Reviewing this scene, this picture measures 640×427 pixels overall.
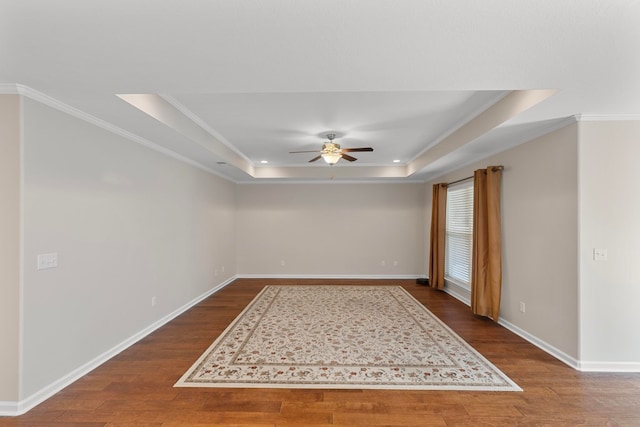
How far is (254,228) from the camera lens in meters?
7.11

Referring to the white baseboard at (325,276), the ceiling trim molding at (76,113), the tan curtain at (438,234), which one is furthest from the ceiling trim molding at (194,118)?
the tan curtain at (438,234)

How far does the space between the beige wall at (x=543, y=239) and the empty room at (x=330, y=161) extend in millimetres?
24

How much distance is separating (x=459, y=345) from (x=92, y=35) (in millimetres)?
4202

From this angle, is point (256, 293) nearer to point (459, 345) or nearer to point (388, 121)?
point (459, 345)

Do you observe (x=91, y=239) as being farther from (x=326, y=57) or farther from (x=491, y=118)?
(x=491, y=118)

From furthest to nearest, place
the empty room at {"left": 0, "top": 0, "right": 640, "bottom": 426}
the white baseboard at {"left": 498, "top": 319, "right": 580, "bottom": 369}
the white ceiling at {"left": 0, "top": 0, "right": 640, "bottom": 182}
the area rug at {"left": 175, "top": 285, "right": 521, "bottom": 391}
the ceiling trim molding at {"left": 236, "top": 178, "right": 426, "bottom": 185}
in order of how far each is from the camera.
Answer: the ceiling trim molding at {"left": 236, "top": 178, "right": 426, "bottom": 185} < the white baseboard at {"left": 498, "top": 319, "right": 580, "bottom": 369} < the area rug at {"left": 175, "top": 285, "right": 521, "bottom": 391} < the empty room at {"left": 0, "top": 0, "right": 640, "bottom": 426} < the white ceiling at {"left": 0, "top": 0, "right": 640, "bottom": 182}

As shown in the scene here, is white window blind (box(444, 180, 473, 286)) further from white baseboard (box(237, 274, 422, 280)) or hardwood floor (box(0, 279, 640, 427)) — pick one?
hardwood floor (box(0, 279, 640, 427))

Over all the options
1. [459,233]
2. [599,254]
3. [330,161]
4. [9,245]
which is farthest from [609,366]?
[9,245]

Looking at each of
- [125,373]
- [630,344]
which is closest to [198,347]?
[125,373]

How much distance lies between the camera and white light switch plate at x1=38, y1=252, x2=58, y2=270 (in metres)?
2.28

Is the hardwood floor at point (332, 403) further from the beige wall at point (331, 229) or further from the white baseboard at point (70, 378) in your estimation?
the beige wall at point (331, 229)

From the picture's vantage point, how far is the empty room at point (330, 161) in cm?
153

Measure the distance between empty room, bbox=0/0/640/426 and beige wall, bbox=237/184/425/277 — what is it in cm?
231

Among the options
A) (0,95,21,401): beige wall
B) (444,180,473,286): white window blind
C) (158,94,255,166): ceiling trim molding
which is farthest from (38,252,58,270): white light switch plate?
(444,180,473,286): white window blind
